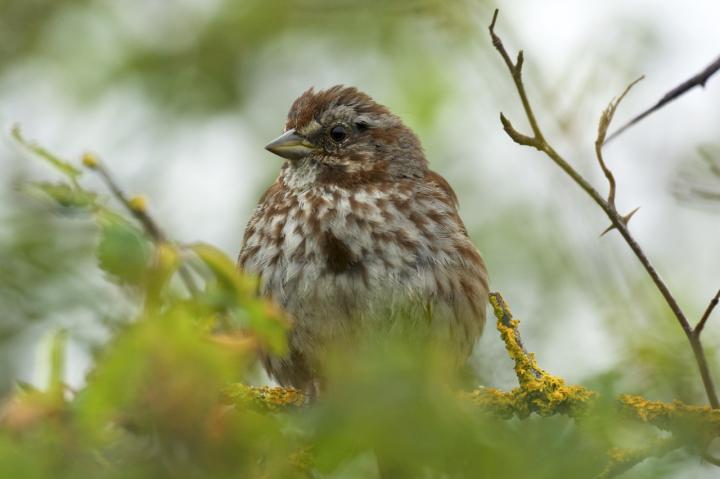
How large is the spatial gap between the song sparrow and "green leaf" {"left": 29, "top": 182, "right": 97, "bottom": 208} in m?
2.21

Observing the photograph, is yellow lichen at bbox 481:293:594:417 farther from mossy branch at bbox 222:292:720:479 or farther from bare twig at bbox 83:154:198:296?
bare twig at bbox 83:154:198:296

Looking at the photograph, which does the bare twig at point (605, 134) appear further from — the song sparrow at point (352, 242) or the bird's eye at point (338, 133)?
the bird's eye at point (338, 133)

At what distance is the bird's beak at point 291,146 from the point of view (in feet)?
17.7

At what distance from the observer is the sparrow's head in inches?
215

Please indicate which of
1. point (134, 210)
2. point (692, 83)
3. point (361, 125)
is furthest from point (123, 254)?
point (361, 125)

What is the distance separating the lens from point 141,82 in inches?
311

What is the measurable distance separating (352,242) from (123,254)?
2.88 metres

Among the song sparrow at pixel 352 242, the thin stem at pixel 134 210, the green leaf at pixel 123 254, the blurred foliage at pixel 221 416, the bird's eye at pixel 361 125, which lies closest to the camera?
the blurred foliage at pixel 221 416

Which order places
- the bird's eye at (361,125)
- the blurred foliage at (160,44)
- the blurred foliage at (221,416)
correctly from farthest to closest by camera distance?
the blurred foliage at (160,44) → the bird's eye at (361,125) → the blurred foliage at (221,416)

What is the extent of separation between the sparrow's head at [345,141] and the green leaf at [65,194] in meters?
3.01

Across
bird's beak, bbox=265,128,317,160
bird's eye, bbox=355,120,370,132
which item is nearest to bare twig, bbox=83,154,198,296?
bird's beak, bbox=265,128,317,160

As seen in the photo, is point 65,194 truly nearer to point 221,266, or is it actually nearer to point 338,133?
point 221,266

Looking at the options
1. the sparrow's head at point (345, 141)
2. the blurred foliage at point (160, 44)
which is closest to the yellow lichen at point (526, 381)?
the sparrow's head at point (345, 141)

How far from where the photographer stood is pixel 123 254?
2.05m
